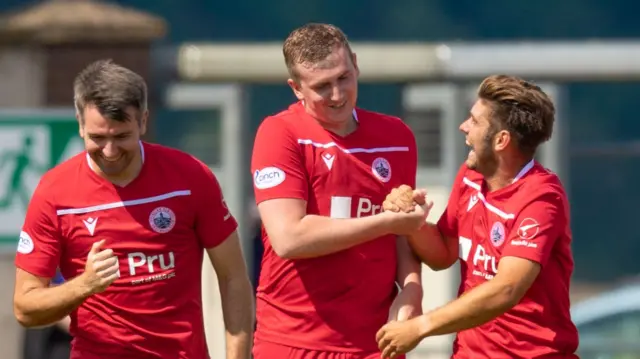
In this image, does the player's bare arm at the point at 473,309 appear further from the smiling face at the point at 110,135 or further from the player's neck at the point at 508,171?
the smiling face at the point at 110,135

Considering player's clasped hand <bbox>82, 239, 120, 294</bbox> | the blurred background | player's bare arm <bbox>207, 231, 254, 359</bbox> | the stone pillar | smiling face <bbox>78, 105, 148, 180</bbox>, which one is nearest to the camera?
player's clasped hand <bbox>82, 239, 120, 294</bbox>

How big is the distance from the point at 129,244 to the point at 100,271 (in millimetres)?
309

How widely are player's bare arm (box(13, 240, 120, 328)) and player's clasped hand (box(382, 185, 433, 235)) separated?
872 mm

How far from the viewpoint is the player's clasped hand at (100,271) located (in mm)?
4508

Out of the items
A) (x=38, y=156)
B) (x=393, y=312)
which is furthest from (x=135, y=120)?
(x=38, y=156)

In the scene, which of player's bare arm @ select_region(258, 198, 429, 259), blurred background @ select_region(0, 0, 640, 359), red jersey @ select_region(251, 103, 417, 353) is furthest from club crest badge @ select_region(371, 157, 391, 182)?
blurred background @ select_region(0, 0, 640, 359)

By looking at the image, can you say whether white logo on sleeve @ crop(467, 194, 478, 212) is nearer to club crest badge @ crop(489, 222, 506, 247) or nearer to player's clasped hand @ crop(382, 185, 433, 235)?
club crest badge @ crop(489, 222, 506, 247)

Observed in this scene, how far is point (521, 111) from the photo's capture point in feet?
15.5

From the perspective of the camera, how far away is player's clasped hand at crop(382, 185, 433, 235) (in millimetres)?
4578

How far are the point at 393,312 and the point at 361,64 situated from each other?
14.6 ft

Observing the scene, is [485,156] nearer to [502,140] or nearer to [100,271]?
[502,140]

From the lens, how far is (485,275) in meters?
4.75

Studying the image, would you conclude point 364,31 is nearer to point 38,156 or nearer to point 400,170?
point 38,156

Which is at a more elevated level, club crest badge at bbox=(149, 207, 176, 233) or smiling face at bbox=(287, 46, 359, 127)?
smiling face at bbox=(287, 46, 359, 127)
